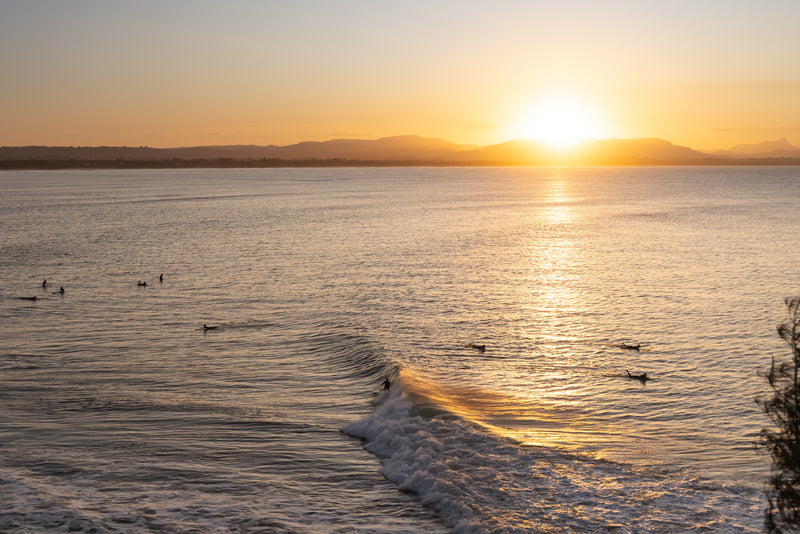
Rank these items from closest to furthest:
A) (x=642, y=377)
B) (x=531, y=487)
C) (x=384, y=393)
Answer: (x=531, y=487)
(x=384, y=393)
(x=642, y=377)

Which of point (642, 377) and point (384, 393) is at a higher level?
point (642, 377)

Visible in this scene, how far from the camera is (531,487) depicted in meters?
15.8

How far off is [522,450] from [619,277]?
34.4 m

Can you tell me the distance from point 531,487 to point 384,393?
8335mm

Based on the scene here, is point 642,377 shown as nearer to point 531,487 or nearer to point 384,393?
point 384,393

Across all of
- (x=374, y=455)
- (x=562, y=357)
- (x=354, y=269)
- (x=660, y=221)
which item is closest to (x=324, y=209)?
(x=660, y=221)

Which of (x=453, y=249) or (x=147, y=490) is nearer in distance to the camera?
(x=147, y=490)

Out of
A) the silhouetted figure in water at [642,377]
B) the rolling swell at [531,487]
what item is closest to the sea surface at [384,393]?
the rolling swell at [531,487]

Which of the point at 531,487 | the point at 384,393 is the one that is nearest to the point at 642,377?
the point at 384,393

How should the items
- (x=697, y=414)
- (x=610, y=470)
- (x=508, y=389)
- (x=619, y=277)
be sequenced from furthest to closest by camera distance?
(x=619, y=277), (x=508, y=389), (x=697, y=414), (x=610, y=470)

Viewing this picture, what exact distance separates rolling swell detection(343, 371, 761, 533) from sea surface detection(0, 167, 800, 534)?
7 centimetres

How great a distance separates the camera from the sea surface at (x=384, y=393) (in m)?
15.0

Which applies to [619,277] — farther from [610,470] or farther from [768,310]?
[610,470]

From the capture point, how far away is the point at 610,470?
16.9 meters
